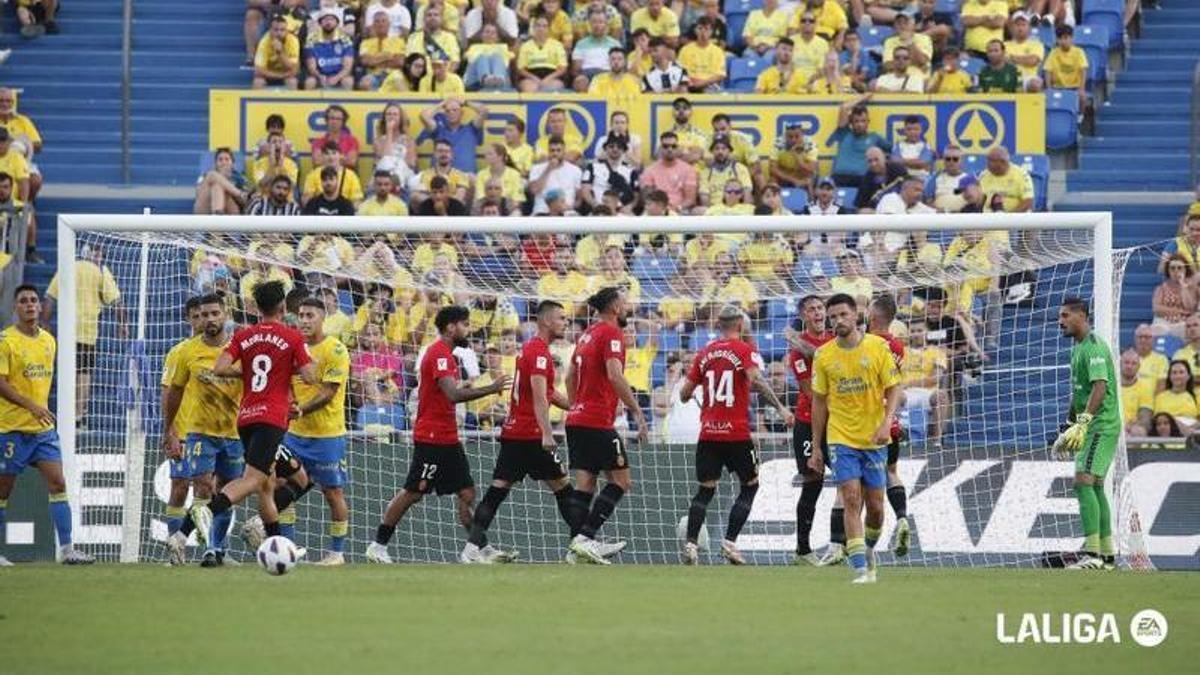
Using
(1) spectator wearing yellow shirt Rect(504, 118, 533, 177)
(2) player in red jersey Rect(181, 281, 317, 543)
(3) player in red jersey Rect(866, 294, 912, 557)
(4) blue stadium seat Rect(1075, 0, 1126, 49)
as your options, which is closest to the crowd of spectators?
(4) blue stadium seat Rect(1075, 0, 1126, 49)

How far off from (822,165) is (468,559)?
8.08 m

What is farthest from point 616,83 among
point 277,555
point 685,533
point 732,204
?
point 277,555

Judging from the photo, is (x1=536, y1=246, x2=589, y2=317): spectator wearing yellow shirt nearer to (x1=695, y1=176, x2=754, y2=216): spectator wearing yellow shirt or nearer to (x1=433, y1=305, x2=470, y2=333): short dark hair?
(x1=433, y1=305, x2=470, y2=333): short dark hair

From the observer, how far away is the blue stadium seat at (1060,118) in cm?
2597

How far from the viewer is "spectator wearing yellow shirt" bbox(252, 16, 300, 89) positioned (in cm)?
2645

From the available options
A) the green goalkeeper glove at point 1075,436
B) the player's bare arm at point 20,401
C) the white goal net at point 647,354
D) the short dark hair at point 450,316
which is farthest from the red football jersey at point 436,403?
the green goalkeeper glove at point 1075,436

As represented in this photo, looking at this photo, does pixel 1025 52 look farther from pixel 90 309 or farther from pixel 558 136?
pixel 90 309

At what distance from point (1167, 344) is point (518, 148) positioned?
7.23 metres

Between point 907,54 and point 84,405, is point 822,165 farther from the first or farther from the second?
point 84,405

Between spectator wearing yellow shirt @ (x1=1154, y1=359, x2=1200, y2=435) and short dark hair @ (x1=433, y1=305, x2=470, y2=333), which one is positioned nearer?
short dark hair @ (x1=433, y1=305, x2=470, y2=333)

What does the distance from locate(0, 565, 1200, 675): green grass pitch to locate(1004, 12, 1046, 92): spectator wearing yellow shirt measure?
985cm

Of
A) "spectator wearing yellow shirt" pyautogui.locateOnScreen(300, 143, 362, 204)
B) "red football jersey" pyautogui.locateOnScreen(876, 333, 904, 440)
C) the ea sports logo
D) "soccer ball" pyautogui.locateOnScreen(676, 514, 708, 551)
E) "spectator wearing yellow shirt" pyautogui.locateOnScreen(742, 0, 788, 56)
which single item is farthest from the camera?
"spectator wearing yellow shirt" pyautogui.locateOnScreen(742, 0, 788, 56)

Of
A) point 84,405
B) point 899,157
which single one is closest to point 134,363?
point 84,405

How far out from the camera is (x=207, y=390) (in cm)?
1755
